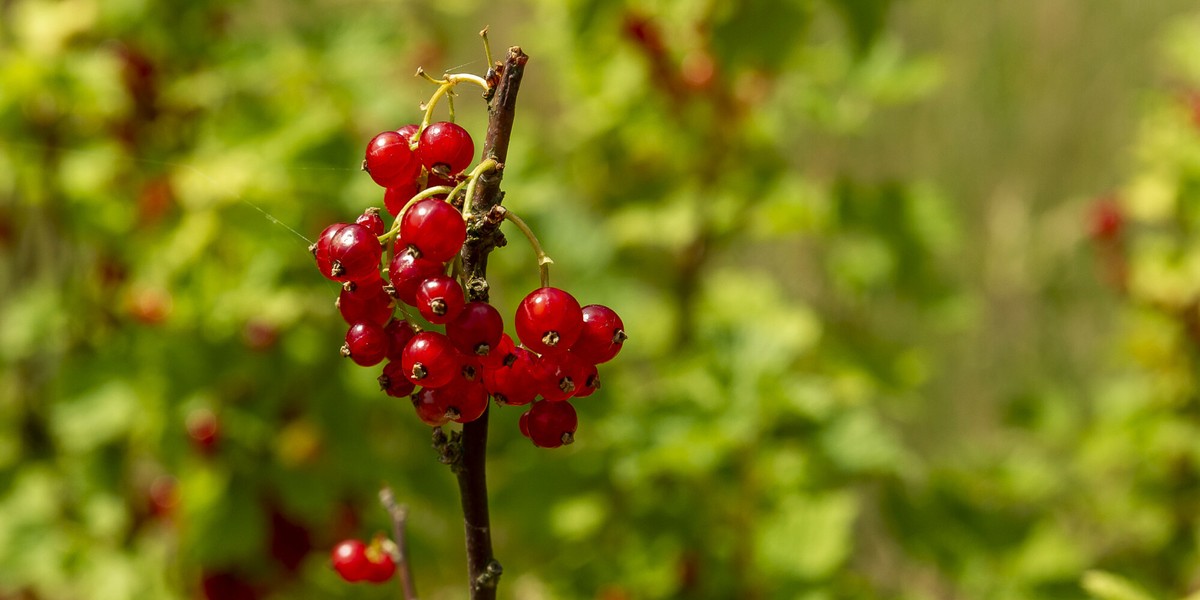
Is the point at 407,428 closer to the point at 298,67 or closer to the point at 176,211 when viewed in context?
the point at 176,211

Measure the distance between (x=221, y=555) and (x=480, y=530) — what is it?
4.08ft

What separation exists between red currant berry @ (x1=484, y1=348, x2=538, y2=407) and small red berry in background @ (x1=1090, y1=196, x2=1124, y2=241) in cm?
198

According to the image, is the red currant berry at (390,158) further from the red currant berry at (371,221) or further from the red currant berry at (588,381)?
the red currant berry at (588,381)

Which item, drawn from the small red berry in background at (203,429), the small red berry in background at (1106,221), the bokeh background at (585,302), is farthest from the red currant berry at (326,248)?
the small red berry in background at (1106,221)

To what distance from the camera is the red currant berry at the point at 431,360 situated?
52 cm

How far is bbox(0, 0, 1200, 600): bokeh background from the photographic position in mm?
1541

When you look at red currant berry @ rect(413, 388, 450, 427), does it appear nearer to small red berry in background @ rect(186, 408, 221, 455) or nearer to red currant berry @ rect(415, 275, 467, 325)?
red currant berry @ rect(415, 275, 467, 325)

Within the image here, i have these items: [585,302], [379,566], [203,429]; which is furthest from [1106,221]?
[379,566]

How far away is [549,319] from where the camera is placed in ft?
1.76


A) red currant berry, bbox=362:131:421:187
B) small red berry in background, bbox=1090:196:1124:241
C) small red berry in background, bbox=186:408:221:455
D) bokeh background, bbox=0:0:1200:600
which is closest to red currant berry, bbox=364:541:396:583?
red currant berry, bbox=362:131:421:187

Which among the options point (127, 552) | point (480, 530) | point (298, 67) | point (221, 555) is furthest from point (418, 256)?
point (127, 552)

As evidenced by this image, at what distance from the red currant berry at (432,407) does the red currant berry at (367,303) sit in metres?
0.06

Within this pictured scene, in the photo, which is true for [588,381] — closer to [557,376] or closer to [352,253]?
[557,376]

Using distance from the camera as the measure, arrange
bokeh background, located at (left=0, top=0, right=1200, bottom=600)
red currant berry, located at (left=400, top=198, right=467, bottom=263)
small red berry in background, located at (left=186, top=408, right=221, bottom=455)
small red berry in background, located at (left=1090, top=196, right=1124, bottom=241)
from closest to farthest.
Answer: red currant berry, located at (left=400, top=198, right=467, bottom=263) < bokeh background, located at (left=0, top=0, right=1200, bottom=600) < small red berry in background, located at (left=186, top=408, right=221, bottom=455) < small red berry in background, located at (left=1090, top=196, right=1124, bottom=241)
